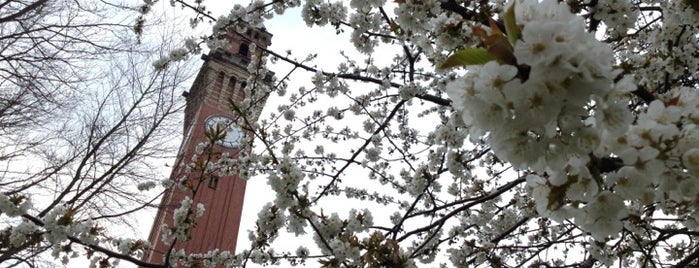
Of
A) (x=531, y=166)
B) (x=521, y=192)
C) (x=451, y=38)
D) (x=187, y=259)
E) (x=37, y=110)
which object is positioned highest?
(x=37, y=110)

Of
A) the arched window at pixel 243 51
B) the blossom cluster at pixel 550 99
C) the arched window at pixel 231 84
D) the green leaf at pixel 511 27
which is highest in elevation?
the arched window at pixel 243 51

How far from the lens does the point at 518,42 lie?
31.5 inches

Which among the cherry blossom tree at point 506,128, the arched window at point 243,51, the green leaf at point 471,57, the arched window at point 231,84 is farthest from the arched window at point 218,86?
the green leaf at point 471,57

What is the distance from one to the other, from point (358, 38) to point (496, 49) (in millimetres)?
2543

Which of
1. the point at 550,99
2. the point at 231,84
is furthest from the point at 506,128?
the point at 231,84

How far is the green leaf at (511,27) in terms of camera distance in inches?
33.7

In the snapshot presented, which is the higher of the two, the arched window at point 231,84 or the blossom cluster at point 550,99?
the arched window at point 231,84

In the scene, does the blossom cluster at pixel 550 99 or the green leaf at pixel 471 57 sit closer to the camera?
the blossom cluster at pixel 550 99

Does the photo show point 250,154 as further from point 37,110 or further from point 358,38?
point 37,110

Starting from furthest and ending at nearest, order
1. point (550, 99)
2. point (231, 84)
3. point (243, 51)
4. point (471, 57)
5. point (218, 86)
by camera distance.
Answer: point (243, 51), point (218, 86), point (231, 84), point (471, 57), point (550, 99)

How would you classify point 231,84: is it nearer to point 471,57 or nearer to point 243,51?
point 243,51

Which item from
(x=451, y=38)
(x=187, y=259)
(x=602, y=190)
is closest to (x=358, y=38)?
(x=451, y=38)

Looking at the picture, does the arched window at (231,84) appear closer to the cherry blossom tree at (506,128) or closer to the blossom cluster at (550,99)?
the cherry blossom tree at (506,128)

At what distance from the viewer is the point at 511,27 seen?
33.9 inches
